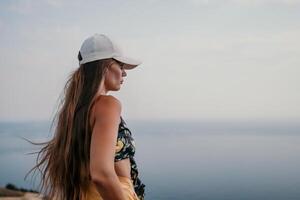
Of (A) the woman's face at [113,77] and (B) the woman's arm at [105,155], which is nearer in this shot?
(B) the woman's arm at [105,155]

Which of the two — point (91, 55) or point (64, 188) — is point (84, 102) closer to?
point (91, 55)

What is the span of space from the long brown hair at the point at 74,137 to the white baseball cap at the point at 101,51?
0.02m

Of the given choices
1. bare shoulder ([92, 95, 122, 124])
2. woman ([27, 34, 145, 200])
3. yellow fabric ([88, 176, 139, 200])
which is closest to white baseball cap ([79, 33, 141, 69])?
woman ([27, 34, 145, 200])

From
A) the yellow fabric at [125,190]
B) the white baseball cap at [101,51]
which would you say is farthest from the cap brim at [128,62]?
the yellow fabric at [125,190]

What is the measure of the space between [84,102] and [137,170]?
0.37m

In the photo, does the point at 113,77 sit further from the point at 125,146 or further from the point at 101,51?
the point at 125,146

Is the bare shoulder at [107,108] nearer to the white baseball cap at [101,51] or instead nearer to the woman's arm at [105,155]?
the woman's arm at [105,155]

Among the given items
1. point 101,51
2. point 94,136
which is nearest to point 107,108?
point 94,136

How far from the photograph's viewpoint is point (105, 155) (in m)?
1.93

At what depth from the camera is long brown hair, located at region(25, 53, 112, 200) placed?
2.02 meters

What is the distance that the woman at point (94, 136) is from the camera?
6.38 ft

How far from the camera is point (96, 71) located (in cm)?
203

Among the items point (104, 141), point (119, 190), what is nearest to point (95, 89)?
point (104, 141)

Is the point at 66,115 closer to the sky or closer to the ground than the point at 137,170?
closer to the sky
